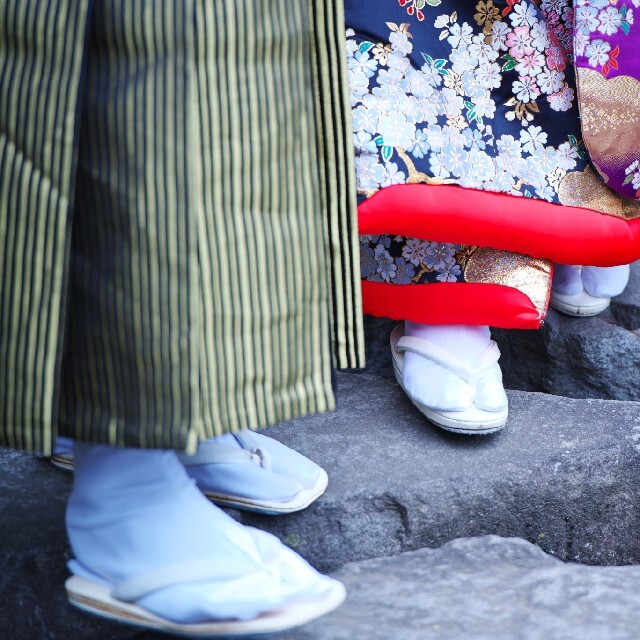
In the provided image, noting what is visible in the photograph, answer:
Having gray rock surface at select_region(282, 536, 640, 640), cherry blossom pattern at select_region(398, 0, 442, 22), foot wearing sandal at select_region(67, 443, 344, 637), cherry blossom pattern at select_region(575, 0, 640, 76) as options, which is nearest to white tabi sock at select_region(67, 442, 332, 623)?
foot wearing sandal at select_region(67, 443, 344, 637)

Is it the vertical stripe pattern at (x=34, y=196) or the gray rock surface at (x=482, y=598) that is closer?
the vertical stripe pattern at (x=34, y=196)

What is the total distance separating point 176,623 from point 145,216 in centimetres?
37

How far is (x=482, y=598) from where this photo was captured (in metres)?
0.98

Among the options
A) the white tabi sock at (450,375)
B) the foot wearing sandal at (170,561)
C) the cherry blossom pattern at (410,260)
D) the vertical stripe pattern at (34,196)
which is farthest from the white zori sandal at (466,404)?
the vertical stripe pattern at (34,196)

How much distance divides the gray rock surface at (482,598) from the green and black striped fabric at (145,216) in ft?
0.92

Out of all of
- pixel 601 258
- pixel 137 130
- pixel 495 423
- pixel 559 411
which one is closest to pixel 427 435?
pixel 495 423

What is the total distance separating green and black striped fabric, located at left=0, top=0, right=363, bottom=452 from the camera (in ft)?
2.45

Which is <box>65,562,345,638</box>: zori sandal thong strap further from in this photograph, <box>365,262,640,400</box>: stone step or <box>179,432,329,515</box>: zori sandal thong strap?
<box>365,262,640,400</box>: stone step

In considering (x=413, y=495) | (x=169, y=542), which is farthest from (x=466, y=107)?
(x=169, y=542)

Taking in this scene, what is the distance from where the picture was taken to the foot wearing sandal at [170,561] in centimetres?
79

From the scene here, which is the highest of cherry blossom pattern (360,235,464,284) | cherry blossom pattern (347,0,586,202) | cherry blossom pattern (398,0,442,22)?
cherry blossom pattern (398,0,442,22)

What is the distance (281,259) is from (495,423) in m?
0.60

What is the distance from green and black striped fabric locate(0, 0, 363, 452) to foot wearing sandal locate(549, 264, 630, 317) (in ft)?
3.68

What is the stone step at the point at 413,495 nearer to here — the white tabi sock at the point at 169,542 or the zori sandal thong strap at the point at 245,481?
the zori sandal thong strap at the point at 245,481
